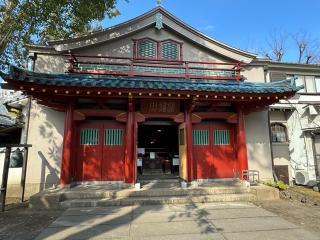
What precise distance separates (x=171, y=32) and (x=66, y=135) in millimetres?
7214

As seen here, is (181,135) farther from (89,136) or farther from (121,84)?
(89,136)

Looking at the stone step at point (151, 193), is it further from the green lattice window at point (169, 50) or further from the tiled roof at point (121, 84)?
the green lattice window at point (169, 50)

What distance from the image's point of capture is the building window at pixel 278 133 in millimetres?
12898

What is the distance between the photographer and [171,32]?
12.0 meters

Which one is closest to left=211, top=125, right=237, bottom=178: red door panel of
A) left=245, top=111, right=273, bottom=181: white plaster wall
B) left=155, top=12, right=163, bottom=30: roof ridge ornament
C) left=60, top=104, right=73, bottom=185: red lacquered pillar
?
left=245, top=111, right=273, bottom=181: white plaster wall

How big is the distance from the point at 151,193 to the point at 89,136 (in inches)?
144

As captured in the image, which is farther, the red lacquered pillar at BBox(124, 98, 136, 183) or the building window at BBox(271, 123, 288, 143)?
the building window at BBox(271, 123, 288, 143)

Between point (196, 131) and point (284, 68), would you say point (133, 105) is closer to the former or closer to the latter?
point (196, 131)

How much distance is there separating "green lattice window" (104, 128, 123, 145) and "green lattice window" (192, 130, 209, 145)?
3.27 m

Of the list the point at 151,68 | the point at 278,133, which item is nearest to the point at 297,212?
the point at 278,133

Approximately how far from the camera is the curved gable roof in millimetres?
11000

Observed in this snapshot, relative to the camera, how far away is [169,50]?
1180cm

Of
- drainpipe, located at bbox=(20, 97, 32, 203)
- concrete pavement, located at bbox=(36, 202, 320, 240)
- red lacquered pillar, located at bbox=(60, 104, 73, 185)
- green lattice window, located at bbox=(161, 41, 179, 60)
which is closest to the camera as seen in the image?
concrete pavement, located at bbox=(36, 202, 320, 240)

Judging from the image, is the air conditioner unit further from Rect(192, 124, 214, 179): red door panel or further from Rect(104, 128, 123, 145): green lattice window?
Rect(104, 128, 123, 145): green lattice window
